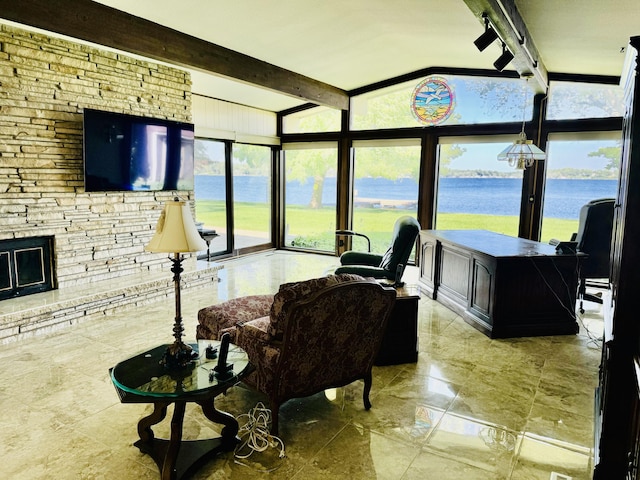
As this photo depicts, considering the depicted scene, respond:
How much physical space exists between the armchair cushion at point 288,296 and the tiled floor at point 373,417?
691mm

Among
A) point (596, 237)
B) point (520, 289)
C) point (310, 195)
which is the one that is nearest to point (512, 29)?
point (520, 289)

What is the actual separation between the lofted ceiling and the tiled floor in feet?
8.71

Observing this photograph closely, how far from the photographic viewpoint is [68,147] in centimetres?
459

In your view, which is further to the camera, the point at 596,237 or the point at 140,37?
the point at 596,237

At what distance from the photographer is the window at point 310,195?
824 cm

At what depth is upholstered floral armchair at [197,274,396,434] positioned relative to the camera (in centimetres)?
Answer: 236

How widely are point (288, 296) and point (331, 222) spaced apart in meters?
6.03

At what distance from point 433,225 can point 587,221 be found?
2.73 m

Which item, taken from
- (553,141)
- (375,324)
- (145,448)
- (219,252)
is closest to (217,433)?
(145,448)

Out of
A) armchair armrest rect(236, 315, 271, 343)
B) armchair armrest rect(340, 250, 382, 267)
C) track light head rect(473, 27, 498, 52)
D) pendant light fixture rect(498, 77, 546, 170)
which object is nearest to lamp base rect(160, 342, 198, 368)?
armchair armrest rect(236, 315, 271, 343)

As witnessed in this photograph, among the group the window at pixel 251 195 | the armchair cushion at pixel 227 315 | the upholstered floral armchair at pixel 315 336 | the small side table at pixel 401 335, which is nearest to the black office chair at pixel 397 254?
the small side table at pixel 401 335

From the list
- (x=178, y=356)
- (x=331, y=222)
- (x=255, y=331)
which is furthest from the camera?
(x=331, y=222)

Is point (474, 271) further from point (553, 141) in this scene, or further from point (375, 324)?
A: point (553, 141)

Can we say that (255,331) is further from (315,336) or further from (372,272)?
(372,272)
